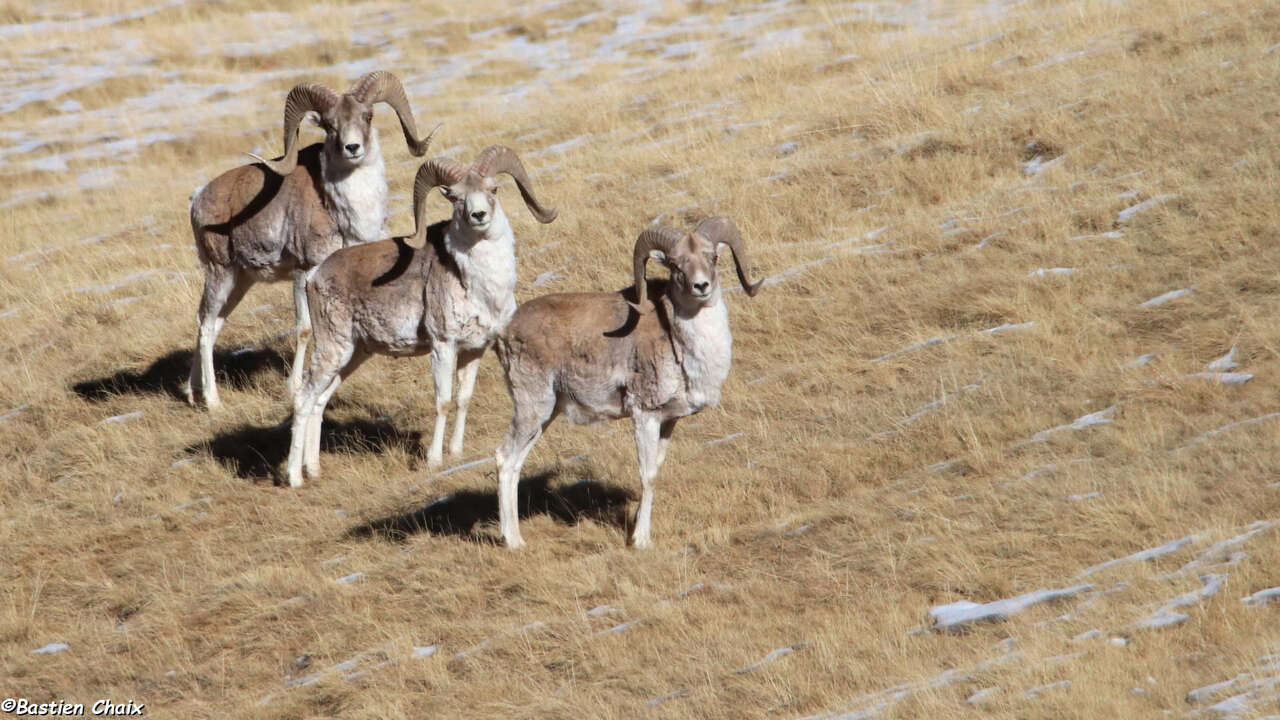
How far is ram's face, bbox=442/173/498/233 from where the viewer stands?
12141 millimetres

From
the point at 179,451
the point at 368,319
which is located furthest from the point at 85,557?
the point at 368,319

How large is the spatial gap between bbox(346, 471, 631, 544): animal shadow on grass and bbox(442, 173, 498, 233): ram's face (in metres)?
2.44

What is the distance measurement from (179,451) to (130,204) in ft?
36.9

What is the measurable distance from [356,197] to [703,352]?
5244 millimetres

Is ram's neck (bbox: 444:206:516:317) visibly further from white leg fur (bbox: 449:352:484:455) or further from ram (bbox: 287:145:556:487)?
white leg fur (bbox: 449:352:484:455)

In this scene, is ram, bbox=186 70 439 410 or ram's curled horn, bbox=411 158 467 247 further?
ram, bbox=186 70 439 410

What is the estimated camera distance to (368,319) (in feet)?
42.2

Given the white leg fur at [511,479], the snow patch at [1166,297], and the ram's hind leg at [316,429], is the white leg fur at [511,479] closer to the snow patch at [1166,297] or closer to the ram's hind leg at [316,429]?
the ram's hind leg at [316,429]

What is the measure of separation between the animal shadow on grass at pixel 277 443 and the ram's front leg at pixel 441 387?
0.49 meters

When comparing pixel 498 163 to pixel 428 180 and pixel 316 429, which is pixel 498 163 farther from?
pixel 316 429

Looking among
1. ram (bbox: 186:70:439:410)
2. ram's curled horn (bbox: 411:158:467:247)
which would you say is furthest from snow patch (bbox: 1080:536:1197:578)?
ram (bbox: 186:70:439:410)

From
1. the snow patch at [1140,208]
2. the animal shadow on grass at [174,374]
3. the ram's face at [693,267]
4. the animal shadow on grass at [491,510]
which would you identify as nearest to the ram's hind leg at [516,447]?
the animal shadow on grass at [491,510]

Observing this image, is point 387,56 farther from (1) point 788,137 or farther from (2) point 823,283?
(2) point 823,283

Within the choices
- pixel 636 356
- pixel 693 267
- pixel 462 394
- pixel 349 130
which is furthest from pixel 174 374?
pixel 693 267
